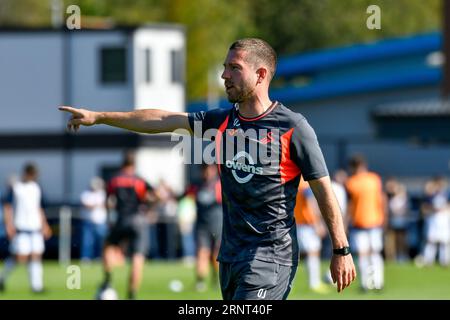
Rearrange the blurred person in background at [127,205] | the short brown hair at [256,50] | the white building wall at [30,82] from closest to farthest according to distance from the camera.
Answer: the short brown hair at [256,50] → the blurred person in background at [127,205] → the white building wall at [30,82]

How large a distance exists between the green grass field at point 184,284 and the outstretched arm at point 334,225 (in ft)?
32.9

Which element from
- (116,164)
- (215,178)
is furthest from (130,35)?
(215,178)

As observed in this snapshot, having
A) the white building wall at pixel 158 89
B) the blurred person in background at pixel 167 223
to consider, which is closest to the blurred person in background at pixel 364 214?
the blurred person in background at pixel 167 223

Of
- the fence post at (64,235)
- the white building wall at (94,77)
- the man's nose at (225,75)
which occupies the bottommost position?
the fence post at (64,235)

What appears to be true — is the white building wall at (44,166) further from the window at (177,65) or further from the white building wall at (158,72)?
the window at (177,65)

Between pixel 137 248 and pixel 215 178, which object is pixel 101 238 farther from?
pixel 137 248

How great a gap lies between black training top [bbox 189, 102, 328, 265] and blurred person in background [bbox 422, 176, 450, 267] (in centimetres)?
2156

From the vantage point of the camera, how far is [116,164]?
40.6 metres

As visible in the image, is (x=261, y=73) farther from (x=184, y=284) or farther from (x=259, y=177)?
(x=184, y=284)

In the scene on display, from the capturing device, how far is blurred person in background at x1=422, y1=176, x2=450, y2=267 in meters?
29.4

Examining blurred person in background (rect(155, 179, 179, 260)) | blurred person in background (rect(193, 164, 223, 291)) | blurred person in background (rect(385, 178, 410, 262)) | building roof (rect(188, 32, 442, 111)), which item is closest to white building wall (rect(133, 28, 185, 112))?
building roof (rect(188, 32, 442, 111))

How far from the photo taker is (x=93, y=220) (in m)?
30.3

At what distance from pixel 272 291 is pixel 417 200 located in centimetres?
2569

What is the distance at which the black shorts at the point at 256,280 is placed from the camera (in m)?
8.02
